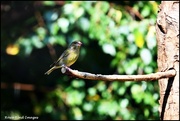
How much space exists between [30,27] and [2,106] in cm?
73

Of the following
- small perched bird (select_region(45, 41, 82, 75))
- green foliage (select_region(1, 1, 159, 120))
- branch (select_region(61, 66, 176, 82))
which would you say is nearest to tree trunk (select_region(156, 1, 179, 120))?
branch (select_region(61, 66, 176, 82))

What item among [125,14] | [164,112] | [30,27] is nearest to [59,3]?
[30,27]

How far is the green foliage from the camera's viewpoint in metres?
3.81

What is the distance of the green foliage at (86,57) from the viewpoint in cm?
381

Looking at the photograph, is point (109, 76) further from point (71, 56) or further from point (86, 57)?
point (86, 57)

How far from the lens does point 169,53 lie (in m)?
2.03

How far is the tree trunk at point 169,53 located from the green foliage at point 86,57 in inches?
62.1

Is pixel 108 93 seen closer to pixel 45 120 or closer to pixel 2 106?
pixel 45 120

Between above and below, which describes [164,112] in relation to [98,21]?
below

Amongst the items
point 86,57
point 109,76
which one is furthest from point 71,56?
point 86,57

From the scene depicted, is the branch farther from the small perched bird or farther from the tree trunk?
the small perched bird

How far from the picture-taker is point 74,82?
4.17 meters

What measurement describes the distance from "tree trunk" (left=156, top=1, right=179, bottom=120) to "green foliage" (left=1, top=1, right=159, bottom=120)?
1.58 m

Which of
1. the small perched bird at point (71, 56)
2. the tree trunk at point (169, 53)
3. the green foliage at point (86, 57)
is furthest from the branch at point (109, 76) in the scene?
the green foliage at point (86, 57)
